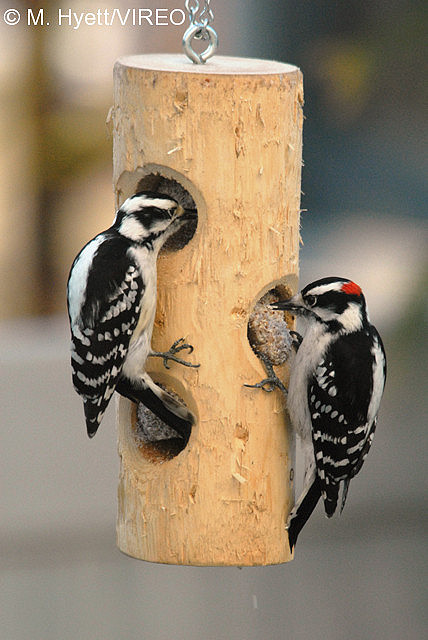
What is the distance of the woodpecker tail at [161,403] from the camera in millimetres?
2707

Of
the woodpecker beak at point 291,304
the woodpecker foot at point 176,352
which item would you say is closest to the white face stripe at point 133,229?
the woodpecker foot at point 176,352

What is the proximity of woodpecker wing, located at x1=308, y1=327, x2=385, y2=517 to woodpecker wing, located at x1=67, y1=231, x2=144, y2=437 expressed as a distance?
524 mm

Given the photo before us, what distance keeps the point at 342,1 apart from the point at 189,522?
10.8 feet

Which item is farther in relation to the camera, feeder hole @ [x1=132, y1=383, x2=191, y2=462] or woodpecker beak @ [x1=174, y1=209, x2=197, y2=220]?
feeder hole @ [x1=132, y1=383, x2=191, y2=462]

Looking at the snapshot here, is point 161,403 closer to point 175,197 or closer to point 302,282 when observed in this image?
point 175,197

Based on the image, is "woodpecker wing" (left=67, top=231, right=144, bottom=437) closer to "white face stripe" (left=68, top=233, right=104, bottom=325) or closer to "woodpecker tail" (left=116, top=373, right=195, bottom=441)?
"white face stripe" (left=68, top=233, right=104, bottom=325)

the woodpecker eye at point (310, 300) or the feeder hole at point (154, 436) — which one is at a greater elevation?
the woodpecker eye at point (310, 300)

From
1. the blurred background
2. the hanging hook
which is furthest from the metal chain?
the blurred background

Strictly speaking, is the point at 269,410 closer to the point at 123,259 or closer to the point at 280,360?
the point at 280,360

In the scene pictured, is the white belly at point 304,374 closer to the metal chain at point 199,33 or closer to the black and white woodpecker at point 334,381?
the black and white woodpecker at point 334,381

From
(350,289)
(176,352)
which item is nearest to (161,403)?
(176,352)

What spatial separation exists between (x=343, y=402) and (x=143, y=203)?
734 mm

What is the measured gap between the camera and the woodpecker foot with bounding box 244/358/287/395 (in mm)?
2699

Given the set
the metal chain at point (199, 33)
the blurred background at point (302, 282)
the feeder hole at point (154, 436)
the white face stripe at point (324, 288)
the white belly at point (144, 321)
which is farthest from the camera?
the blurred background at point (302, 282)
